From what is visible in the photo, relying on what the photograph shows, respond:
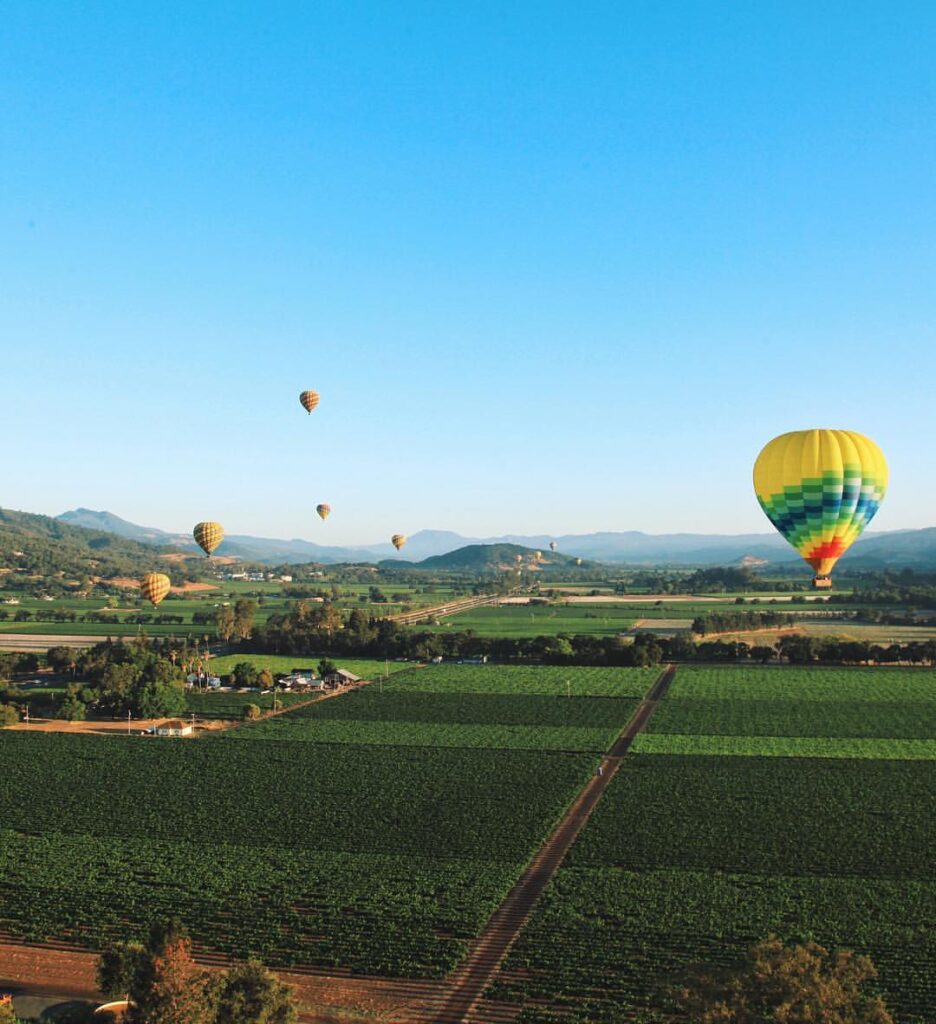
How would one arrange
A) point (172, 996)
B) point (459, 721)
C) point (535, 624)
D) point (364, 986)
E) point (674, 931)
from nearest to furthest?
1. point (172, 996)
2. point (364, 986)
3. point (674, 931)
4. point (459, 721)
5. point (535, 624)

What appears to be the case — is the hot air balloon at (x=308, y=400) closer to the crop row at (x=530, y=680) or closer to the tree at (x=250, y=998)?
the crop row at (x=530, y=680)

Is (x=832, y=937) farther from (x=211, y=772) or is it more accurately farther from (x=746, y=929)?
(x=211, y=772)

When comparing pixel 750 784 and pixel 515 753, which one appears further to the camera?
pixel 515 753

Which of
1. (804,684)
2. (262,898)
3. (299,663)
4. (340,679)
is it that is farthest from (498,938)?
(299,663)

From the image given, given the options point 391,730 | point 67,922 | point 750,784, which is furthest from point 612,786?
point 67,922

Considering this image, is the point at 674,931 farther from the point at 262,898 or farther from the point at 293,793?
the point at 293,793

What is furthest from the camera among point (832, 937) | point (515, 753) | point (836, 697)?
point (836, 697)

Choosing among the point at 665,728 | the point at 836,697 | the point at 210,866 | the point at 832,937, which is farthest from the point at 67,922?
the point at 836,697

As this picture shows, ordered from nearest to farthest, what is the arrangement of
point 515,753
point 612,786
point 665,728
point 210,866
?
1. point 210,866
2. point 612,786
3. point 515,753
4. point 665,728
